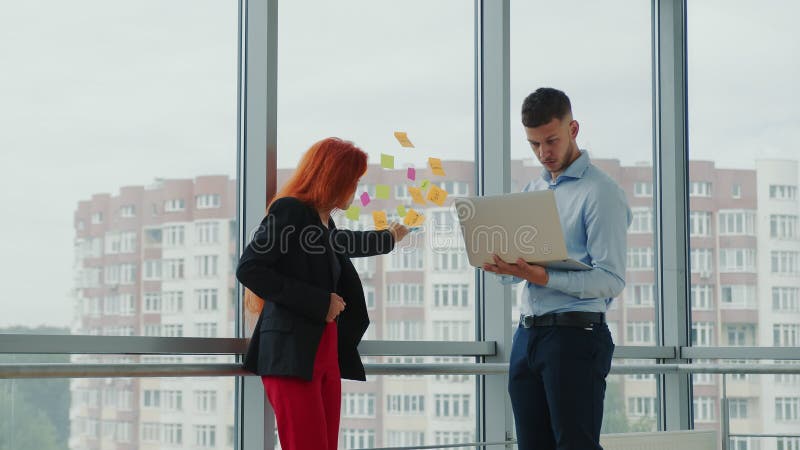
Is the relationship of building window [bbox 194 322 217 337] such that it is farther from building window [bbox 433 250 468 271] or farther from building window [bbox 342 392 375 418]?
building window [bbox 433 250 468 271]

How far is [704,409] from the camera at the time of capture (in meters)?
4.18

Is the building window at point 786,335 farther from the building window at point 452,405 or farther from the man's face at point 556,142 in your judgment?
the man's face at point 556,142

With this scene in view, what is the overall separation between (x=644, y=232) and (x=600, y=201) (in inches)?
87.9

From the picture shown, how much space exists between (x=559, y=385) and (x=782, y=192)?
226cm

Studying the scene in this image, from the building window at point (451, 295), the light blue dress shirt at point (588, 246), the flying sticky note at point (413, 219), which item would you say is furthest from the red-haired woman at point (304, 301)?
the building window at point (451, 295)

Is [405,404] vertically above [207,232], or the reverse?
[207,232]

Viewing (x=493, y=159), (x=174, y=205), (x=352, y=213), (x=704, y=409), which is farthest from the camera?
(x=704, y=409)

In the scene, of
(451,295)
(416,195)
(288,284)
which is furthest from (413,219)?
(288,284)

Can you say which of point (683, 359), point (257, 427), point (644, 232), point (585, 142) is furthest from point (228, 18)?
point (683, 359)

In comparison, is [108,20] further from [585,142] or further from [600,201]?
[585,142]

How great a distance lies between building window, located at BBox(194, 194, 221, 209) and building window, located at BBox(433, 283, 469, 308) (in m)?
0.96

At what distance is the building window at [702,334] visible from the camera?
4.20 m

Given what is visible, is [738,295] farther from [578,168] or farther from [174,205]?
[174,205]

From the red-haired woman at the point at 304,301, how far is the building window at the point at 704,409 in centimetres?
217
